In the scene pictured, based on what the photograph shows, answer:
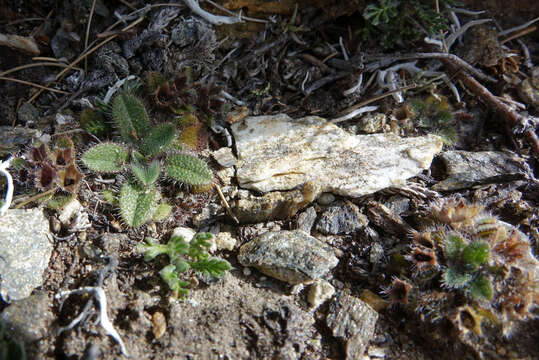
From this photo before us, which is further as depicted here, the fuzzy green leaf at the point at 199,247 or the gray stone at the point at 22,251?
the fuzzy green leaf at the point at 199,247

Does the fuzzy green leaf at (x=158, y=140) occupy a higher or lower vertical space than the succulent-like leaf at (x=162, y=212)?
higher

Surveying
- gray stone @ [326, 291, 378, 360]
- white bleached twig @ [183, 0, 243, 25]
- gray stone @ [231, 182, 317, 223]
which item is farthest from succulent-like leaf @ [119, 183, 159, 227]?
white bleached twig @ [183, 0, 243, 25]

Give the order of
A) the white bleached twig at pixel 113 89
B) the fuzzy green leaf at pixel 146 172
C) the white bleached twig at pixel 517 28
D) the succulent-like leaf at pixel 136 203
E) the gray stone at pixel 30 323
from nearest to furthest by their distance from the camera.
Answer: the gray stone at pixel 30 323
the succulent-like leaf at pixel 136 203
the fuzzy green leaf at pixel 146 172
the white bleached twig at pixel 113 89
the white bleached twig at pixel 517 28

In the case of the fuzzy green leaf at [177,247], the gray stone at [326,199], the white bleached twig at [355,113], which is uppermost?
the white bleached twig at [355,113]

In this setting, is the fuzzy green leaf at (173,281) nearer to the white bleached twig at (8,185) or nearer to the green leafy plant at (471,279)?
the white bleached twig at (8,185)

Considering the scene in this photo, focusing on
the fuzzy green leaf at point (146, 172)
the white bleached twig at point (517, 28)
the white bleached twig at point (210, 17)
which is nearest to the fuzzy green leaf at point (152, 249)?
the fuzzy green leaf at point (146, 172)

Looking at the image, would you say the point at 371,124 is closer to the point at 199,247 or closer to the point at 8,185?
the point at 199,247

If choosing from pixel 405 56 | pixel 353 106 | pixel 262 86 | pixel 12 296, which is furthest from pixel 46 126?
pixel 405 56

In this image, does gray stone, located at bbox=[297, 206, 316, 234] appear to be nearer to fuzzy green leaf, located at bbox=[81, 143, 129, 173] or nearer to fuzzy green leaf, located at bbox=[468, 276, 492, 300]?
fuzzy green leaf, located at bbox=[468, 276, 492, 300]
